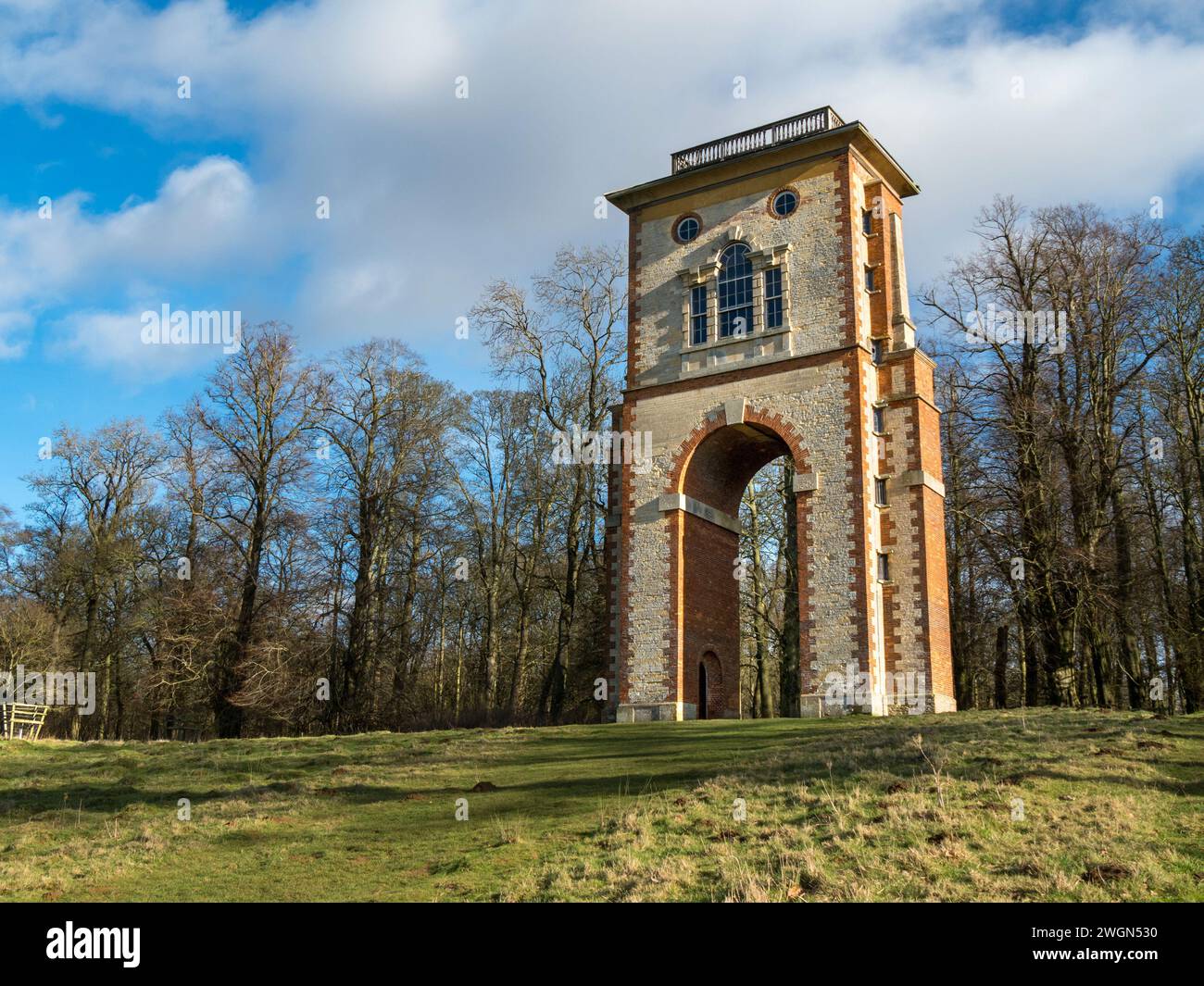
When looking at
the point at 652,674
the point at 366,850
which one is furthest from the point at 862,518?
the point at 366,850

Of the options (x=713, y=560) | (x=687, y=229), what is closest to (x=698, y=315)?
(x=687, y=229)

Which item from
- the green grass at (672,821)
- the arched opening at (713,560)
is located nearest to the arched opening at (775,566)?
the arched opening at (713,560)

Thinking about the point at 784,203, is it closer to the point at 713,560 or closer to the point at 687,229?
the point at 687,229

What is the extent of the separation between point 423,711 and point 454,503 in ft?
33.6

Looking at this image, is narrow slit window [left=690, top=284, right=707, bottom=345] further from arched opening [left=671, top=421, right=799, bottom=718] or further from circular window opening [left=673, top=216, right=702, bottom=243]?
arched opening [left=671, top=421, right=799, bottom=718]

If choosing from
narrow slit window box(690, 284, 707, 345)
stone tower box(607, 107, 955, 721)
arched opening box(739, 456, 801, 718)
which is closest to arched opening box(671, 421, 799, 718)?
stone tower box(607, 107, 955, 721)

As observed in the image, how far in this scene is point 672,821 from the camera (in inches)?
493

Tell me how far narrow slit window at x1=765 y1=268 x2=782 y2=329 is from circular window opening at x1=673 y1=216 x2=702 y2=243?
2836mm

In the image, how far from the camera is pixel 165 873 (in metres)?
12.4

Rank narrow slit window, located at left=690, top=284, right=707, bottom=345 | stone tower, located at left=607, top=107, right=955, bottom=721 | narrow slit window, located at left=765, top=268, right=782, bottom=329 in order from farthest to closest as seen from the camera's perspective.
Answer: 1. narrow slit window, located at left=690, top=284, right=707, bottom=345
2. narrow slit window, located at left=765, top=268, right=782, bottom=329
3. stone tower, located at left=607, top=107, right=955, bottom=721

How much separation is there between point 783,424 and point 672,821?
17156mm

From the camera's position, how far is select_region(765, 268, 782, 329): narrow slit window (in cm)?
2908

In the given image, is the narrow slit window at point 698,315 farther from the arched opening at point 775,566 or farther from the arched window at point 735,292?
the arched opening at point 775,566
